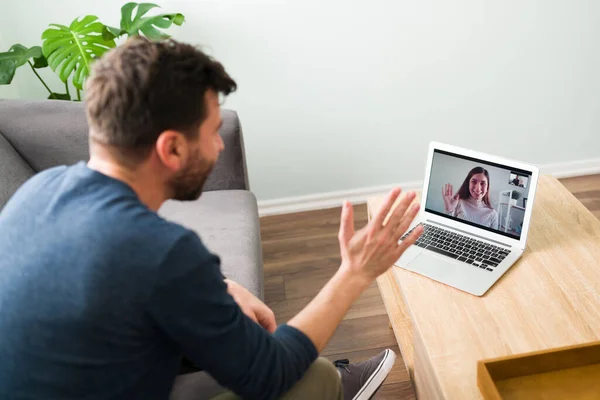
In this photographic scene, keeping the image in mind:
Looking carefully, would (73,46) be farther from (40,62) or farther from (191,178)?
(191,178)

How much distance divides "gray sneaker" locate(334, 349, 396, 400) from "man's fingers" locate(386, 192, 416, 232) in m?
0.54

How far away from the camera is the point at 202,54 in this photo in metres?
1.06

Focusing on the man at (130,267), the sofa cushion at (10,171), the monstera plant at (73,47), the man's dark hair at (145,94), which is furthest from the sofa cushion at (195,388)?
the monstera plant at (73,47)

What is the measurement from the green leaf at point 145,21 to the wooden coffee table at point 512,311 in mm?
1278

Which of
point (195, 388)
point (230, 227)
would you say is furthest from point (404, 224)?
point (230, 227)

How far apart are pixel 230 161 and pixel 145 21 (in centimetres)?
63

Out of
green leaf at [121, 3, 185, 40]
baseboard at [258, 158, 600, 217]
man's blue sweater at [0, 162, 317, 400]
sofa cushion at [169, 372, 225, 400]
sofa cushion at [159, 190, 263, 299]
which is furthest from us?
baseboard at [258, 158, 600, 217]

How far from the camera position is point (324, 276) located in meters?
2.38

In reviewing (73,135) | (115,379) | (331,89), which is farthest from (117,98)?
(331,89)

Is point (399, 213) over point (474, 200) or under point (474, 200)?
over

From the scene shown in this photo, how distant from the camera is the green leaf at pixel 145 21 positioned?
2229 millimetres

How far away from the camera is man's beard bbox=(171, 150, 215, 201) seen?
107cm

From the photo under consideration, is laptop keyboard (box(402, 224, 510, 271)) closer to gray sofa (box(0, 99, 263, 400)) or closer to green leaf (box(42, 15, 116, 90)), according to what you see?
gray sofa (box(0, 99, 263, 400))

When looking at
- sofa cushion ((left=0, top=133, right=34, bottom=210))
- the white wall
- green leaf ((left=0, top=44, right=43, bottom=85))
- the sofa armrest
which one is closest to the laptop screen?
the sofa armrest
